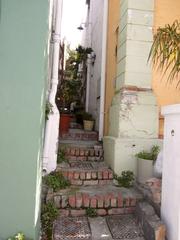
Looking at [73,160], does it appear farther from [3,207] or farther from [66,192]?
[3,207]

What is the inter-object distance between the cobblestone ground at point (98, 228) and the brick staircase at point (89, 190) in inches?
5.9

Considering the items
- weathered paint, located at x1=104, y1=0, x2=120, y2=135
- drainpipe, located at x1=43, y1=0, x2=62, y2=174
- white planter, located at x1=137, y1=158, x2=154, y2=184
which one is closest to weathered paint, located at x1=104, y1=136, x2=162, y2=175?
white planter, located at x1=137, y1=158, x2=154, y2=184

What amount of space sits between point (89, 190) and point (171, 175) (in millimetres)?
1680

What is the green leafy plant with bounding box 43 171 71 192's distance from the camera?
4473 millimetres

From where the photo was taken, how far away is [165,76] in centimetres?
551

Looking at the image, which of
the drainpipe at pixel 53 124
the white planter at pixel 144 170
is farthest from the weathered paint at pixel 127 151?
the drainpipe at pixel 53 124

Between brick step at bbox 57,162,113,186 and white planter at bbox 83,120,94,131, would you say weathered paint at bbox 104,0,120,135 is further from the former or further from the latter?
brick step at bbox 57,162,113,186

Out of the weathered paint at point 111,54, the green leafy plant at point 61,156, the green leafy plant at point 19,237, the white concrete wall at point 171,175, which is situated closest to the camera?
the green leafy plant at point 19,237

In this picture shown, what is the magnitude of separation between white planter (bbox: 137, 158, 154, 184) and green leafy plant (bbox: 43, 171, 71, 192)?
122 centimetres

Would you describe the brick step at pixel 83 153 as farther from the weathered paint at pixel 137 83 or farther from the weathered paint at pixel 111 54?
the weathered paint at pixel 137 83

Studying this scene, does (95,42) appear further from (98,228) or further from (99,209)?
(98,228)

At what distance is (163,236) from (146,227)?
1.00ft

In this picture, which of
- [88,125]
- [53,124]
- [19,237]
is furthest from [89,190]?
[88,125]

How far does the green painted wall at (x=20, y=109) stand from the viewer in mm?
2918
